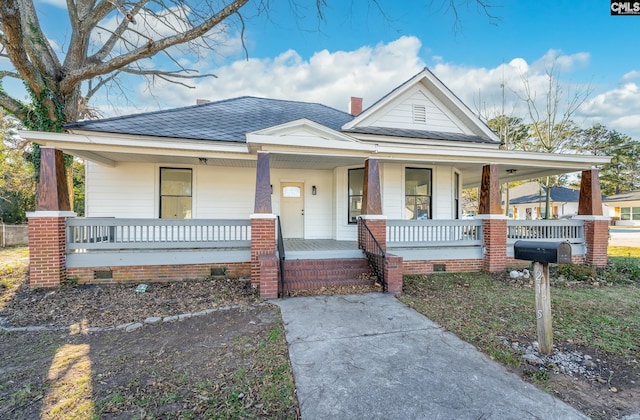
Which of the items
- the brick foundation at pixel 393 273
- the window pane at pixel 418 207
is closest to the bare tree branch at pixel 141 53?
the brick foundation at pixel 393 273

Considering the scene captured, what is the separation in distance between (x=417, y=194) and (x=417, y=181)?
423mm

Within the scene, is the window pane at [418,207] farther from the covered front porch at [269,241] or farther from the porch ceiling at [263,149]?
the porch ceiling at [263,149]

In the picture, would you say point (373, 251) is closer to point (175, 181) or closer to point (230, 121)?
point (230, 121)

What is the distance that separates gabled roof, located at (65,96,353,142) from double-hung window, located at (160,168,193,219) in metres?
1.31

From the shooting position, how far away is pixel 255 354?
3.30m

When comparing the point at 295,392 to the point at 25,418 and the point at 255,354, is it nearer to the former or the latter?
the point at 255,354

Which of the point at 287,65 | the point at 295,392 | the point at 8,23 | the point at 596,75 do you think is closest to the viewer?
the point at 295,392

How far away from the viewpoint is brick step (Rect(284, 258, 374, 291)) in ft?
19.7

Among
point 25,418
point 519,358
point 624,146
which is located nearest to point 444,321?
point 519,358

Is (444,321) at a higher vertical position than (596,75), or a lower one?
lower

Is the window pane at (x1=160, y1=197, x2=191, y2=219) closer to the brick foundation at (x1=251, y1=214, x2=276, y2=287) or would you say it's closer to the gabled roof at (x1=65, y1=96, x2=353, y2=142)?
the gabled roof at (x1=65, y1=96, x2=353, y2=142)

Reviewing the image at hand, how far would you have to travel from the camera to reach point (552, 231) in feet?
27.4

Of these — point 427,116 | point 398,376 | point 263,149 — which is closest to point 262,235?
point 263,149

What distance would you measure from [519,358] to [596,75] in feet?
60.2
